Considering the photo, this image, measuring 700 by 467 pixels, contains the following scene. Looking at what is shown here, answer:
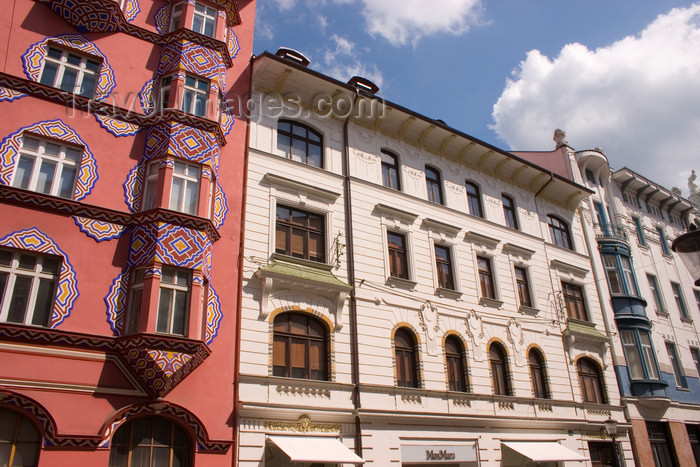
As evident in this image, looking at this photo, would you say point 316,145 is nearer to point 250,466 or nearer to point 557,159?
point 250,466

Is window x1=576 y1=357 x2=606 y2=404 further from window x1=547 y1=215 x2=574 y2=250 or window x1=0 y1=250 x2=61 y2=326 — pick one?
window x1=0 y1=250 x2=61 y2=326

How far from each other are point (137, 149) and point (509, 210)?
17001 mm

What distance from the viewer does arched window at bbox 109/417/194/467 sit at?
13016 mm

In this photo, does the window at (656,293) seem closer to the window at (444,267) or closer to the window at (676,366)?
the window at (676,366)

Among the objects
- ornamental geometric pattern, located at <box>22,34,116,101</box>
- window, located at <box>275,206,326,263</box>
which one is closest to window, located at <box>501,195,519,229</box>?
window, located at <box>275,206,326,263</box>

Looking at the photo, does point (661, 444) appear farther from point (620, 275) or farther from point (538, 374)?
point (538, 374)

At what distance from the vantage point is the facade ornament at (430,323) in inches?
776

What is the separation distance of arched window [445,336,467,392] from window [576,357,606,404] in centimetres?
711

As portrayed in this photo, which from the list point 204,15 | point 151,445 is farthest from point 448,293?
point 204,15

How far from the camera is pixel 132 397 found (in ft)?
44.0

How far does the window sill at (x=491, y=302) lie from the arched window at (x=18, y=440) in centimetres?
1571

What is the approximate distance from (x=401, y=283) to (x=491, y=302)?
4675mm

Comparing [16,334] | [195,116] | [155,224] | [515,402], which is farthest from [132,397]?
[515,402]

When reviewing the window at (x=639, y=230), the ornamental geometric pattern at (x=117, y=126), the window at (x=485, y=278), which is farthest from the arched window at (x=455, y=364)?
the window at (x=639, y=230)
